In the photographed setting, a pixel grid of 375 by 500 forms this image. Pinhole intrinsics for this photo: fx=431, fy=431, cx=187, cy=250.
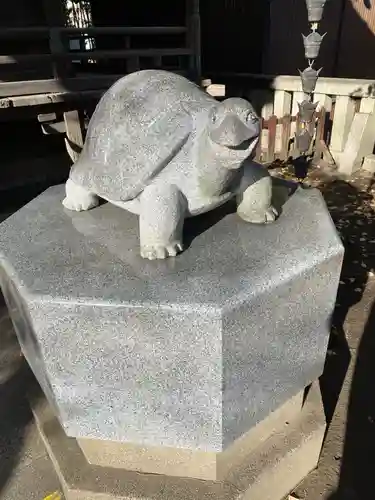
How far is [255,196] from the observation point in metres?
1.53

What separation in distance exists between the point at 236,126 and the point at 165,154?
0.25 m

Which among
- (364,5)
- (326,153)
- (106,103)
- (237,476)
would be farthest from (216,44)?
(237,476)

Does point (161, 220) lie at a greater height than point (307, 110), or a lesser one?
greater

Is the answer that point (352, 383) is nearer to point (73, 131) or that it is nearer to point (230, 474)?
point (230, 474)

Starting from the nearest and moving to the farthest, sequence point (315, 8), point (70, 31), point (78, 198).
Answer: point (78, 198), point (315, 8), point (70, 31)

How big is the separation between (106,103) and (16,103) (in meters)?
2.92

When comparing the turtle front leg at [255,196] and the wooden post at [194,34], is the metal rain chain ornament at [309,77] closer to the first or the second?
the wooden post at [194,34]

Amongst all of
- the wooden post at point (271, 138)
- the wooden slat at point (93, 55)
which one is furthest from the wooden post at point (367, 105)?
the wooden slat at point (93, 55)

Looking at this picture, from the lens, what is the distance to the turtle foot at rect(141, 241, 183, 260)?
1.35 metres

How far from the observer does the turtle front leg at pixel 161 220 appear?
1.31 meters

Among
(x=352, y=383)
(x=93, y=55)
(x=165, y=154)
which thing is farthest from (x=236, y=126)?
(x=93, y=55)

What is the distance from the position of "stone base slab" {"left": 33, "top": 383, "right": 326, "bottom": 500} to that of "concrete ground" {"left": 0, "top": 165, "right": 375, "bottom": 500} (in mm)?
130

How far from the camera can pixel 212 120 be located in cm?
122

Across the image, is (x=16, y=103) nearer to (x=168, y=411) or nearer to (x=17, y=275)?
(x=17, y=275)
